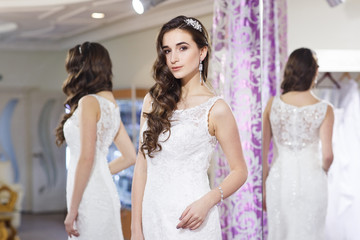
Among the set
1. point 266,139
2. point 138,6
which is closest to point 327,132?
point 266,139

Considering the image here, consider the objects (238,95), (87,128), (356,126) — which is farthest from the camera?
(238,95)

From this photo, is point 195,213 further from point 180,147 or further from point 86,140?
point 86,140

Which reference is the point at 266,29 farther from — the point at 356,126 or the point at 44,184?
the point at 44,184

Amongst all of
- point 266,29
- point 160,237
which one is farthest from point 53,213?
point 266,29

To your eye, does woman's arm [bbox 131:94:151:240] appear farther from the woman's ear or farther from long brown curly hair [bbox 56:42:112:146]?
long brown curly hair [bbox 56:42:112:146]

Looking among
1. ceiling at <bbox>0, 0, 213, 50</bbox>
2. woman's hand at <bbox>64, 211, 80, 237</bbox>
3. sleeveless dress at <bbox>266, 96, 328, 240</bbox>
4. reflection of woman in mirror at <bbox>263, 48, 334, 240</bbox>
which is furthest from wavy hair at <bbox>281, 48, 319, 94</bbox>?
woman's hand at <bbox>64, 211, 80, 237</bbox>

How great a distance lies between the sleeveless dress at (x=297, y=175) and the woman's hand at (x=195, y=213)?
0.96 metres

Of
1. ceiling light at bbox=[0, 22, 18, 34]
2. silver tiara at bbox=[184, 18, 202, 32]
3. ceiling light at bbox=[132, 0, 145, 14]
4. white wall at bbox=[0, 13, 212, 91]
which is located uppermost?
ceiling light at bbox=[132, 0, 145, 14]

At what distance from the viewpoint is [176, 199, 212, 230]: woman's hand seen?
205cm

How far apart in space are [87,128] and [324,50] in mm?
1323

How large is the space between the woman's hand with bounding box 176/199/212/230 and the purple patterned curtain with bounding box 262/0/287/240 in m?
1.03

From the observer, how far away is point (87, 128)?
2406 millimetres

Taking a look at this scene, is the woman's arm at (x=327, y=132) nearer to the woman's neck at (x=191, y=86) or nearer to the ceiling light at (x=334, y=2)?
the ceiling light at (x=334, y=2)

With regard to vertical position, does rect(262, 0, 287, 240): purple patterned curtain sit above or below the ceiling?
below
